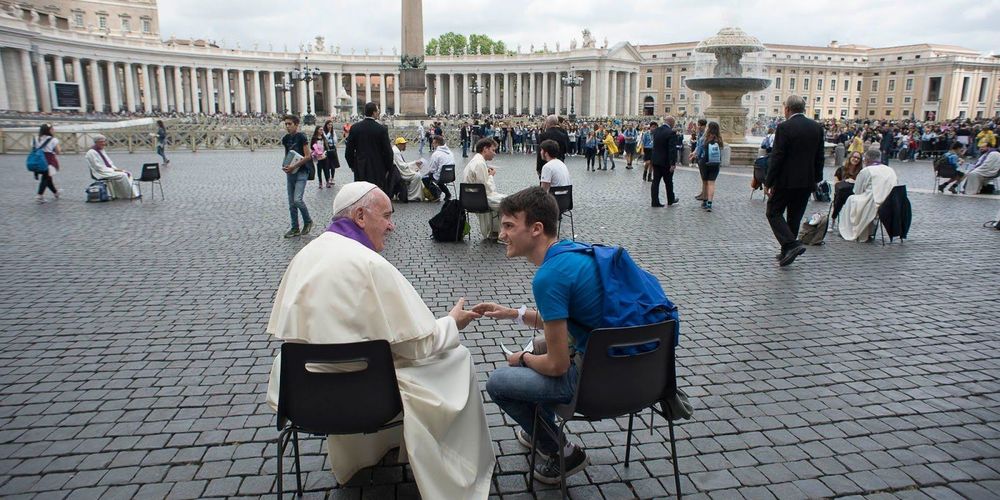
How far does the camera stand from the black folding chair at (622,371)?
2.59m

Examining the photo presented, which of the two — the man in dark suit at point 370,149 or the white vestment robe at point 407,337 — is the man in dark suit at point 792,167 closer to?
the man in dark suit at point 370,149

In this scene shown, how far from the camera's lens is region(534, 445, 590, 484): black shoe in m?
3.15

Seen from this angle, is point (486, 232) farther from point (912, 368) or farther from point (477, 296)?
point (912, 368)

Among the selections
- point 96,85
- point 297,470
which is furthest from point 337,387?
point 96,85

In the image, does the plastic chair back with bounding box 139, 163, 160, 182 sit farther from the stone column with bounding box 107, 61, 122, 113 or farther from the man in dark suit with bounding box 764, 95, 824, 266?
the stone column with bounding box 107, 61, 122, 113

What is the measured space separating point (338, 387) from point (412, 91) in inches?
1237

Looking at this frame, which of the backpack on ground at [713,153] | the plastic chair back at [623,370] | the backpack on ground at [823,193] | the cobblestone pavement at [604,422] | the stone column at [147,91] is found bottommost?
the cobblestone pavement at [604,422]

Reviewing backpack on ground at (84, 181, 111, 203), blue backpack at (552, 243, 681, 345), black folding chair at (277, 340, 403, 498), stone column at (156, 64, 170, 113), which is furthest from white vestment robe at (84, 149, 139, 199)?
stone column at (156, 64, 170, 113)

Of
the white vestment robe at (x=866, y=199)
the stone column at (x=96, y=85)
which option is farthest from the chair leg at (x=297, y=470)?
the stone column at (x=96, y=85)

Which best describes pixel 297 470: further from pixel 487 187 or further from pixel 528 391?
pixel 487 187

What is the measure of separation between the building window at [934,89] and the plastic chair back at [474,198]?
10497cm

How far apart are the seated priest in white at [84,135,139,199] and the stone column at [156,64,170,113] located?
6450 centimetres

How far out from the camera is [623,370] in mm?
2680

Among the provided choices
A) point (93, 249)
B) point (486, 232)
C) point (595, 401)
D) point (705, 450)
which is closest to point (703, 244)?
point (486, 232)
